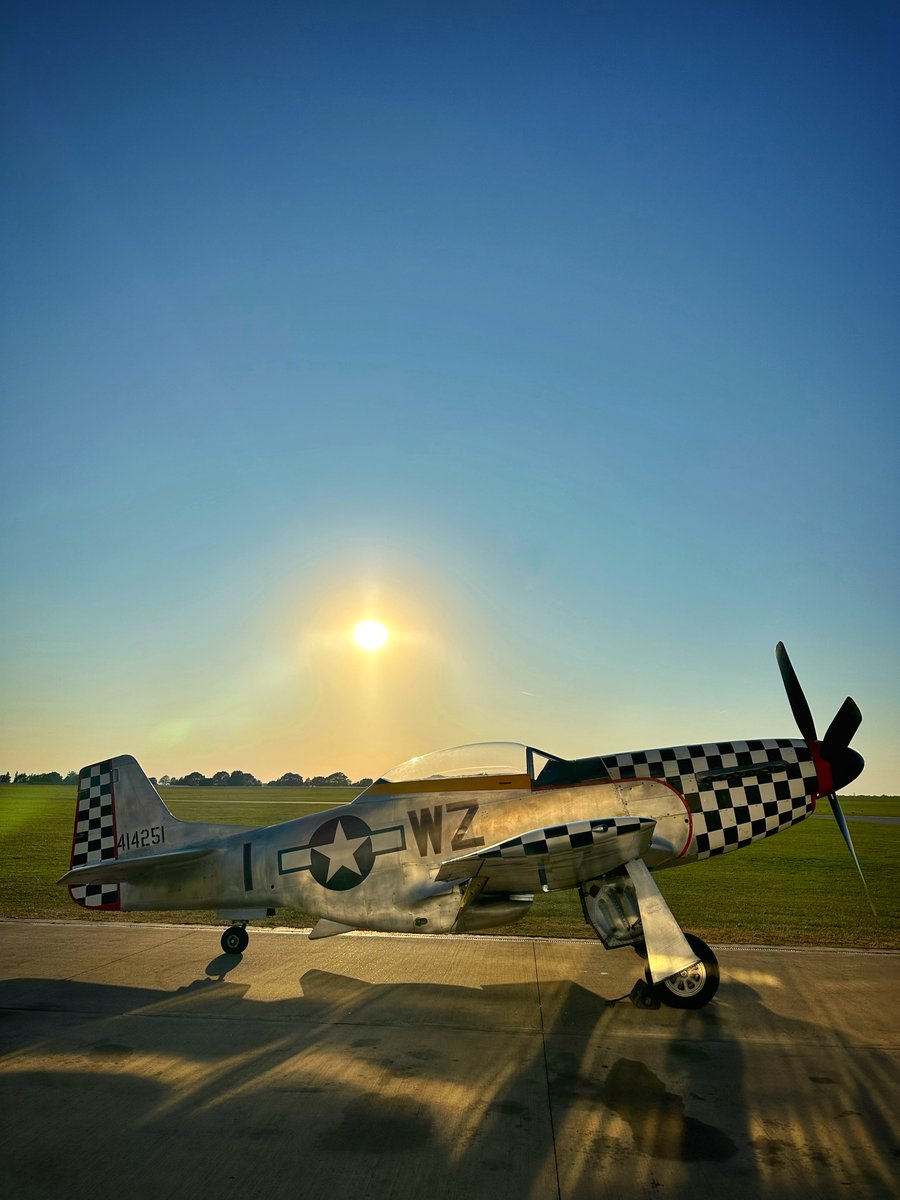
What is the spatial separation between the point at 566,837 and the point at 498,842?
1.78 m

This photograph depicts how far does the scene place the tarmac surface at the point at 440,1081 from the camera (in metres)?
4.17

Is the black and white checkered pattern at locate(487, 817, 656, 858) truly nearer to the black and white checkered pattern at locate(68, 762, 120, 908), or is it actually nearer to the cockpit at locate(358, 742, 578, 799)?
the cockpit at locate(358, 742, 578, 799)

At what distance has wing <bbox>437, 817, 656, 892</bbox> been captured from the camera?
254 inches

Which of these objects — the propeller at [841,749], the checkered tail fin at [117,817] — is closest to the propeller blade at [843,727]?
the propeller at [841,749]

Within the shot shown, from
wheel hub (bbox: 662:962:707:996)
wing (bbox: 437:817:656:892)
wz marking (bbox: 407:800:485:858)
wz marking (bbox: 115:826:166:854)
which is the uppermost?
wz marking (bbox: 115:826:166:854)

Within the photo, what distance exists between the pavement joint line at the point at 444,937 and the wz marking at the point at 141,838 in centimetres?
145

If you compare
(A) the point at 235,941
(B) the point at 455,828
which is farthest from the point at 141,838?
(B) the point at 455,828

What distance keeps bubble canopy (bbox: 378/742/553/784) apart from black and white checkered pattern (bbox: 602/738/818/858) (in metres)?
0.96

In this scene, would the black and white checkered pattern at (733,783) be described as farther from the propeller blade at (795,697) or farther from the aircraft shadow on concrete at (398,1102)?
the aircraft shadow on concrete at (398,1102)

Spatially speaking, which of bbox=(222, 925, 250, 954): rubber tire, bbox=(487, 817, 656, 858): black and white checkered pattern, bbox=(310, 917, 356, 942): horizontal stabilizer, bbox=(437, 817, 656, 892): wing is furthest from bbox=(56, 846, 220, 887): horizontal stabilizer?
bbox=(487, 817, 656, 858): black and white checkered pattern

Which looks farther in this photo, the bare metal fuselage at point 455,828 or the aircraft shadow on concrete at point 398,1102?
the bare metal fuselage at point 455,828

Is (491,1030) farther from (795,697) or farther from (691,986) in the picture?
(795,697)

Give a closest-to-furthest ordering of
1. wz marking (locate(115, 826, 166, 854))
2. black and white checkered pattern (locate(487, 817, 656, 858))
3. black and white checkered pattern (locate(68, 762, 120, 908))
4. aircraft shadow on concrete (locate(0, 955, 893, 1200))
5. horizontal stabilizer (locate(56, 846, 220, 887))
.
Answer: aircraft shadow on concrete (locate(0, 955, 893, 1200))
black and white checkered pattern (locate(487, 817, 656, 858))
horizontal stabilizer (locate(56, 846, 220, 887))
wz marking (locate(115, 826, 166, 854))
black and white checkered pattern (locate(68, 762, 120, 908))

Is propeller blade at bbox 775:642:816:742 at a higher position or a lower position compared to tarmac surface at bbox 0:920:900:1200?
higher
